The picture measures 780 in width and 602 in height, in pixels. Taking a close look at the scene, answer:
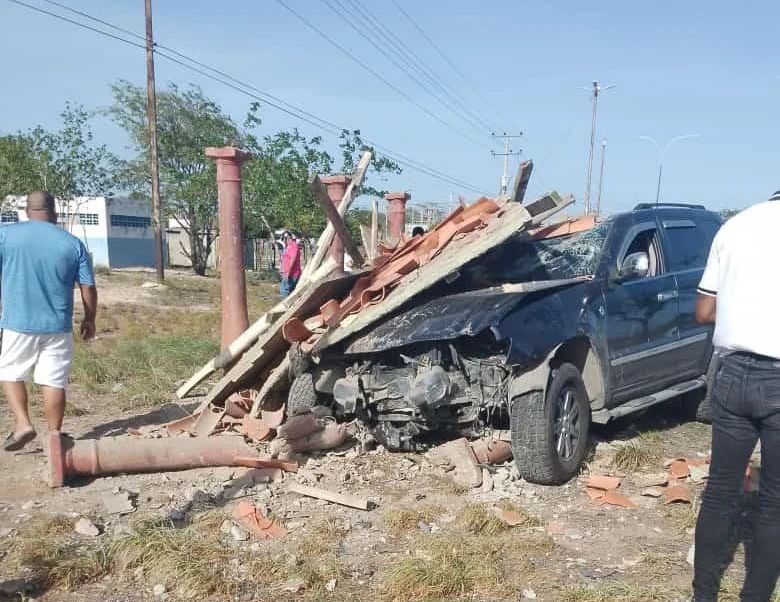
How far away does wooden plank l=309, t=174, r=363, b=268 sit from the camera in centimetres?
528

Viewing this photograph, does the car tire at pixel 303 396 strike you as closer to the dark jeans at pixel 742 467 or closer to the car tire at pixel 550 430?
the car tire at pixel 550 430

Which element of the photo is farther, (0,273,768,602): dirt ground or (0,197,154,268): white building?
(0,197,154,268): white building

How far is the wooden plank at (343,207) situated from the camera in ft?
21.1

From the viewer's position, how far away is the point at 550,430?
450 cm

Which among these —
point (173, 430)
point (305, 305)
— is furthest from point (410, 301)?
point (173, 430)

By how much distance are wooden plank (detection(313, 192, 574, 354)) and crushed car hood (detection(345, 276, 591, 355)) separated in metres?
0.11

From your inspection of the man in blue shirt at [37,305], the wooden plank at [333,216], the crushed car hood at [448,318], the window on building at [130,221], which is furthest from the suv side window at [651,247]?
the window on building at [130,221]

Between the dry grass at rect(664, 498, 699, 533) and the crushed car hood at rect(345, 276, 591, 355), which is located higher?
Answer: the crushed car hood at rect(345, 276, 591, 355)

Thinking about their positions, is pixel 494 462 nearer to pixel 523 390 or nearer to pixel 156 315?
pixel 523 390

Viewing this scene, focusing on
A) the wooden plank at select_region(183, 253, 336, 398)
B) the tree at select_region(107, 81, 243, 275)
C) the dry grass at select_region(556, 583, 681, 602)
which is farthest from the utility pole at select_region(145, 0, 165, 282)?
the dry grass at select_region(556, 583, 681, 602)

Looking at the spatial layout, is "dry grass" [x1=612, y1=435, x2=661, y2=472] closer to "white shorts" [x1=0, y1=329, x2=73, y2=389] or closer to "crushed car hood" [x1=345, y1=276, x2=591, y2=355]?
"crushed car hood" [x1=345, y1=276, x2=591, y2=355]

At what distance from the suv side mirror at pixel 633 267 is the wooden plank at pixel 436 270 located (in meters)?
0.82

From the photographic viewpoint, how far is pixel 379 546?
3848mm

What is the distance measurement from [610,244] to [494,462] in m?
Result: 1.92
